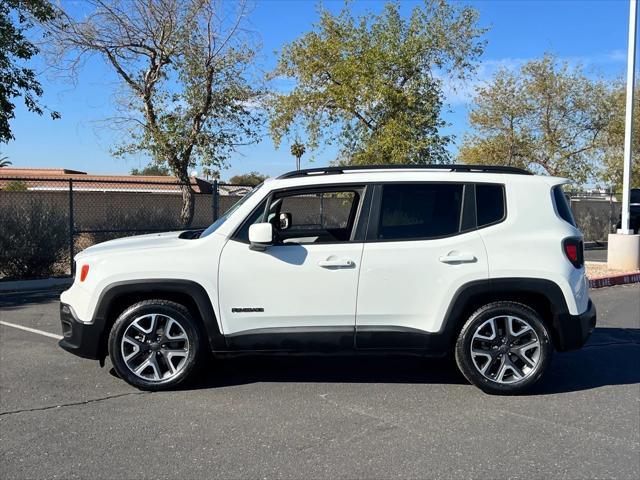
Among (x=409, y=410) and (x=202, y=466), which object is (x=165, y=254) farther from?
(x=409, y=410)

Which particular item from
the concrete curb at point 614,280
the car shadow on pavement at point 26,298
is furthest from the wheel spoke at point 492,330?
the concrete curb at point 614,280

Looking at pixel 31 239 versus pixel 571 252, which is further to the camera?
pixel 31 239

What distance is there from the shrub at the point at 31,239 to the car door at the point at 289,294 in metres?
8.38

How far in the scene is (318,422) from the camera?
4574 millimetres

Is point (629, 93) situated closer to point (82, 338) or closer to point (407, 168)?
point (407, 168)

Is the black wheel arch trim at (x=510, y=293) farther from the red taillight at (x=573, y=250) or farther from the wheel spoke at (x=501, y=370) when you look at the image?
the wheel spoke at (x=501, y=370)

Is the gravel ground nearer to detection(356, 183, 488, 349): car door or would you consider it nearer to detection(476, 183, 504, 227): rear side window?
detection(476, 183, 504, 227): rear side window

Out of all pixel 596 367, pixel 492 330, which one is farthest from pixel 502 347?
pixel 596 367

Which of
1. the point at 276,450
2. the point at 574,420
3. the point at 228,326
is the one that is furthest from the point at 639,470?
the point at 228,326

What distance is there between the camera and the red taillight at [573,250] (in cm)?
516

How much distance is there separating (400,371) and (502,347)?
44.1 inches

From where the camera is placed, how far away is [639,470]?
12.6 feet

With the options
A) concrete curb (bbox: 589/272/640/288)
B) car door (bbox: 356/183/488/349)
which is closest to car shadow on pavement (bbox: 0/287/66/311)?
car door (bbox: 356/183/488/349)

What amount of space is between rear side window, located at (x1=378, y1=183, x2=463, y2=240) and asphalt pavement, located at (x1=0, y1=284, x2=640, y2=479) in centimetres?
139
